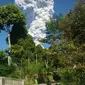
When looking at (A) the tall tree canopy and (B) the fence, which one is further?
(A) the tall tree canopy

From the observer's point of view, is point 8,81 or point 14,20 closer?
point 8,81

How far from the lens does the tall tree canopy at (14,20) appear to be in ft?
137

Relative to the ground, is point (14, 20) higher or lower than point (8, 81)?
higher

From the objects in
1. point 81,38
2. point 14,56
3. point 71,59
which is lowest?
point 71,59

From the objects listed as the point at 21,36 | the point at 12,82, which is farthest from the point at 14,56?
the point at 12,82

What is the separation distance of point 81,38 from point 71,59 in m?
0.82

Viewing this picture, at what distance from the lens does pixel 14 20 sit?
42.0 meters

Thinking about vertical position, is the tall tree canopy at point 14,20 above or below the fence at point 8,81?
above

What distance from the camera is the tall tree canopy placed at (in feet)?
137

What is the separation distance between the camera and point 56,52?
1246 centimetres

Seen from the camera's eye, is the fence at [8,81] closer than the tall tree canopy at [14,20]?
Yes

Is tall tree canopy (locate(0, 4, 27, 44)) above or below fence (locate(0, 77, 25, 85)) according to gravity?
above

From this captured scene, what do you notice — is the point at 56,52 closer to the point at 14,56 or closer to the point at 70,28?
the point at 70,28

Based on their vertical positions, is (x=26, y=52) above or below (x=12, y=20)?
below
